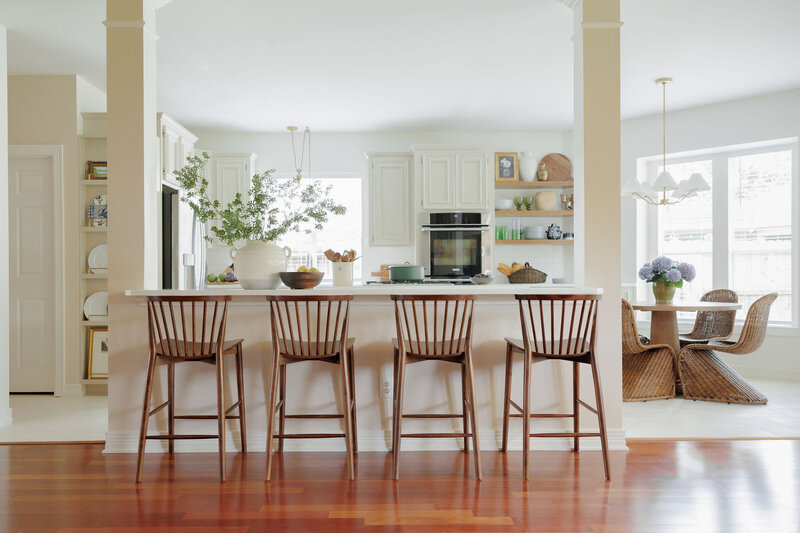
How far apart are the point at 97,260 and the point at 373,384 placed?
2936 millimetres

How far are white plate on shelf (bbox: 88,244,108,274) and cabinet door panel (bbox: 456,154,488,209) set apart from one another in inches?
141

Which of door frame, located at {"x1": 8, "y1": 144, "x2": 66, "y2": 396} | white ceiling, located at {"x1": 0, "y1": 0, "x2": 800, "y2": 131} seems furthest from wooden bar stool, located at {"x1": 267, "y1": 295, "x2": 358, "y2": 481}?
door frame, located at {"x1": 8, "y1": 144, "x2": 66, "y2": 396}

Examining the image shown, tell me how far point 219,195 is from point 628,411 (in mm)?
4812

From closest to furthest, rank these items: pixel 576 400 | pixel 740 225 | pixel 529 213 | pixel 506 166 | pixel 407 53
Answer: pixel 576 400, pixel 407 53, pixel 740 225, pixel 529 213, pixel 506 166

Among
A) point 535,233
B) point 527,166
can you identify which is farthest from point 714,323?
point 527,166

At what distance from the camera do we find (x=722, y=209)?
599 cm

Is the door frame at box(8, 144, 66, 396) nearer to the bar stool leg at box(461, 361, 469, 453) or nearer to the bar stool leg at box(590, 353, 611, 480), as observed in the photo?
the bar stool leg at box(461, 361, 469, 453)

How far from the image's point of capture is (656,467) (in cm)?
294

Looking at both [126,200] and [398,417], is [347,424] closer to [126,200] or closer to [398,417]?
[398,417]

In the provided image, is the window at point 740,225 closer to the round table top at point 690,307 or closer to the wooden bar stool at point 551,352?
the round table top at point 690,307

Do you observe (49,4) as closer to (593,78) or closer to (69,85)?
(69,85)

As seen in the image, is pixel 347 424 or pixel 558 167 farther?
pixel 558 167

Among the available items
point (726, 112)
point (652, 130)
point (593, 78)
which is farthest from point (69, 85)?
point (726, 112)

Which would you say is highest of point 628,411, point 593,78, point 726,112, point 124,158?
point 726,112
